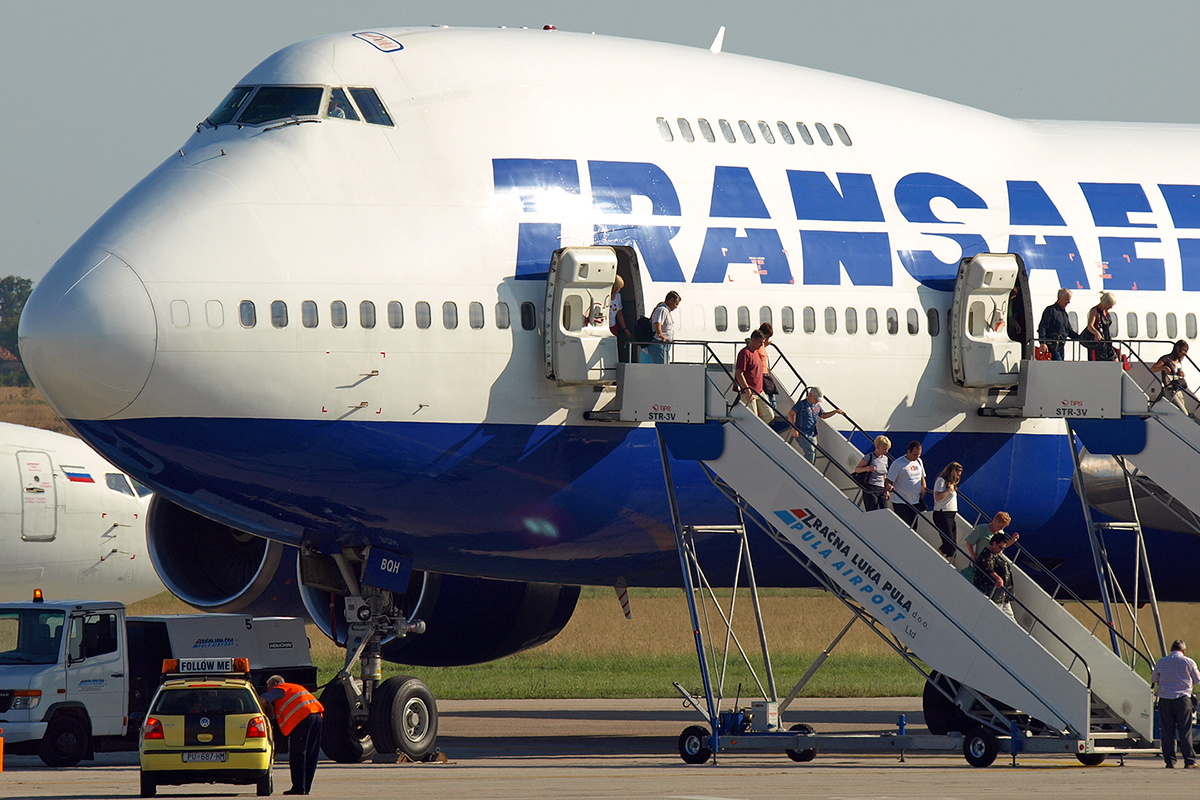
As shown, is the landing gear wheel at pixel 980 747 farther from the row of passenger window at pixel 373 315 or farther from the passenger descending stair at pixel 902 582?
the row of passenger window at pixel 373 315

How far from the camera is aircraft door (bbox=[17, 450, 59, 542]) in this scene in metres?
36.7

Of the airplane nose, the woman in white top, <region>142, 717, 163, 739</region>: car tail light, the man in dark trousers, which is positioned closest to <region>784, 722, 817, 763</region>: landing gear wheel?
the woman in white top

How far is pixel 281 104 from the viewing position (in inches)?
773

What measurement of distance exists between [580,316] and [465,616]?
593cm

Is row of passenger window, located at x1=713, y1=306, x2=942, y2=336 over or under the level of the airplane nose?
over

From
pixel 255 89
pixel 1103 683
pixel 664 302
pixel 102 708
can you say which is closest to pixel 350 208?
pixel 255 89

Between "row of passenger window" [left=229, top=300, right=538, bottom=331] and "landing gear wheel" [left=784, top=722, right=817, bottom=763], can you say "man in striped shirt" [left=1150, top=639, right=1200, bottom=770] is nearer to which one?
"landing gear wheel" [left=784, top=722, right=817, bottom=763]

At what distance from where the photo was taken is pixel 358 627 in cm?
1964

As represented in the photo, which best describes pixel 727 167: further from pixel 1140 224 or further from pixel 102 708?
pixel 102 708

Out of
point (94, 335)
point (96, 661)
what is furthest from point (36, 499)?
point (94, 335)

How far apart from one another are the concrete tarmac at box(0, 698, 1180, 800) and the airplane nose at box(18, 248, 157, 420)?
380 centimetres

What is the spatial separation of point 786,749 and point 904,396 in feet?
14.9

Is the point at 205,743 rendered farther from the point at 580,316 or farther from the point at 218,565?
the point at 218,565

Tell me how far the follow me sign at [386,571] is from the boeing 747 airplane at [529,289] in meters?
0.03
